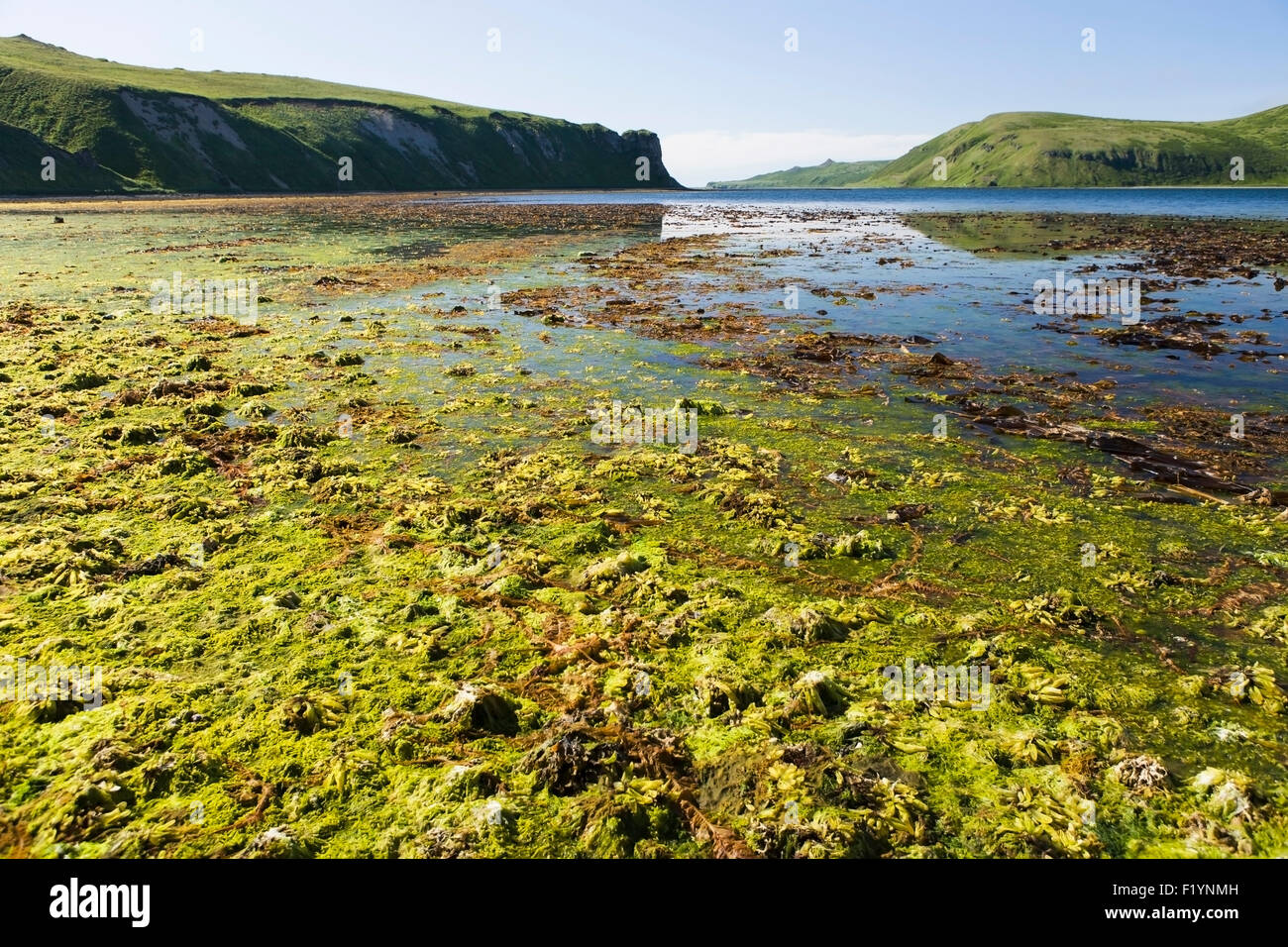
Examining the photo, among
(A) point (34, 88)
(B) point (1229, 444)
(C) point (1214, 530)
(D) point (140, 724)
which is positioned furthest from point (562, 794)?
(A) point (34, 88)

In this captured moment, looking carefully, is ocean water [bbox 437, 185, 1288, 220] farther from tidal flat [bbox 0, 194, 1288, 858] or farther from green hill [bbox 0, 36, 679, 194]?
tidal flat [bbox 0, 194, 1288, 858]

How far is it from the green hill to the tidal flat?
111379 mm

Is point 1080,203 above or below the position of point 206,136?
below

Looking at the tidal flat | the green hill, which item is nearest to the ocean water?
the green hill

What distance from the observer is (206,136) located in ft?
398

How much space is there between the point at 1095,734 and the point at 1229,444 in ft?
30.2

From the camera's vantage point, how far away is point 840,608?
692cm

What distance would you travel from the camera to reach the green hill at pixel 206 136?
321 feet

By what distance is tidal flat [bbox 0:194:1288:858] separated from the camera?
15.0ft

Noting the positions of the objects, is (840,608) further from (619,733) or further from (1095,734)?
(619,733)

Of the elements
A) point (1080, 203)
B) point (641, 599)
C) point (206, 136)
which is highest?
point (206, 136)

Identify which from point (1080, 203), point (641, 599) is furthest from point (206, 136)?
point (1080, 203)

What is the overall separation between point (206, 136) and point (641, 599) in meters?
155

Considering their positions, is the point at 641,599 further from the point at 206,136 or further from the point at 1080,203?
the point at 206,136
